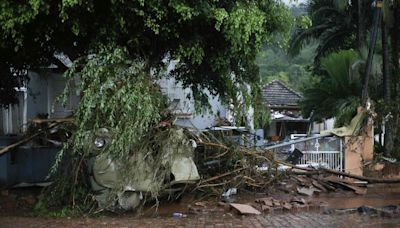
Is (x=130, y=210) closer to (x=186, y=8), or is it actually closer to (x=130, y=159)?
(x=130, y=159)

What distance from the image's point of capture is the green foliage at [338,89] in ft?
54.4

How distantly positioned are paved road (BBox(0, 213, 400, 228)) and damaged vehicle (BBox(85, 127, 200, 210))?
47 cm

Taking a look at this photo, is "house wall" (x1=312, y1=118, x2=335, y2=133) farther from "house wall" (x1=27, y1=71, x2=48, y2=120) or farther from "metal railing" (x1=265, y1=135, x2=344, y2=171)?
"house wall" (x1=27, y1=71, x2=48, y2=120)

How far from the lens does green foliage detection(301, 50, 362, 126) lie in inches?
652

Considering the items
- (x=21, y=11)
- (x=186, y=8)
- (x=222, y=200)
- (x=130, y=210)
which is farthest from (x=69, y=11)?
(x=222, y=200)

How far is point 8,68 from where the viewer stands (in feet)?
Answer: 41.2

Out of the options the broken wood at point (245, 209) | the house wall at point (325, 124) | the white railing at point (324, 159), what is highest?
the house wall at point (325, 124)

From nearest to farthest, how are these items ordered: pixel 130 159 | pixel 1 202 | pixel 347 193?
pixel 130 159
pixel 1 202
pixel 347 193

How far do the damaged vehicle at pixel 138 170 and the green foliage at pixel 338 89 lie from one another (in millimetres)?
6980

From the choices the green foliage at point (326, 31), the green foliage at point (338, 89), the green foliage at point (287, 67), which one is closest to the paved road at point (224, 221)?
the green foliage at point (338, 89)

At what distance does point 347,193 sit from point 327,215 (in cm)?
310

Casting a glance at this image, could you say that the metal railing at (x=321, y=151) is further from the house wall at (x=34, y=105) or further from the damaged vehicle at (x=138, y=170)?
the house wall at (x=34, y=105)

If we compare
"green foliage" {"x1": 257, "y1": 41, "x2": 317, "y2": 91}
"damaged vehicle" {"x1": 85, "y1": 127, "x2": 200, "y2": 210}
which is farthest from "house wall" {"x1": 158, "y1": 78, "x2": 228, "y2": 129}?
"green foliage" {"x1": 257, "y1": 41, "x2": 317, "y2": 91}

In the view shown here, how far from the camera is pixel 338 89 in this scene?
687 inches
